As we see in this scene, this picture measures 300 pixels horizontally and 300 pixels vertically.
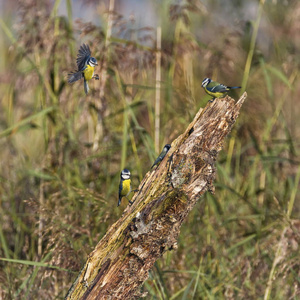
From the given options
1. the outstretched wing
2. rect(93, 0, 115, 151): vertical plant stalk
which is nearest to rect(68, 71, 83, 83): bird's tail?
the outstretched wing

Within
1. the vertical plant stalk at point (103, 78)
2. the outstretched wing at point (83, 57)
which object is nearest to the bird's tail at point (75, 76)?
the outstretched wing at point (83, 57)

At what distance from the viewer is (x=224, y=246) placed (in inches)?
133

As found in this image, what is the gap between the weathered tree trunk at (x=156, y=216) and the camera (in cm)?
191

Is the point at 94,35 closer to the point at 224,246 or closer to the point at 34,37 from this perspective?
the point at 34,37

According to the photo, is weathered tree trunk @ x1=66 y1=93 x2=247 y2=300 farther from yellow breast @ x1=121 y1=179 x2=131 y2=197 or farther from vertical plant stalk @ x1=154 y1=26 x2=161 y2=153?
vertical plant stalk @ x1=154 y1=26 x2=161 y2=153

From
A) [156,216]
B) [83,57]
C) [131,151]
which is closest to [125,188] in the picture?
[156,216]

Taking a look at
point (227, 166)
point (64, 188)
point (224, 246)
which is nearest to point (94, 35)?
point (64, 188)

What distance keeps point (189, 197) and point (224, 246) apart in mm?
1552

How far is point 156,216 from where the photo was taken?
190 centimetres

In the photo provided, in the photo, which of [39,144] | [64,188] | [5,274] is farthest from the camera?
[39,144]

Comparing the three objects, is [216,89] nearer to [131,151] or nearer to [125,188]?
[125,188]

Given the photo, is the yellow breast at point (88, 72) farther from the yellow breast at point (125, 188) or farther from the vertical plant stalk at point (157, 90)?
the vertical plant stalk at point (157, 90)

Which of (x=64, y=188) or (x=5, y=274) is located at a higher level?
(x=64, y=188)

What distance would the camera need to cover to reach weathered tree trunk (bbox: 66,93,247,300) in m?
1.91
